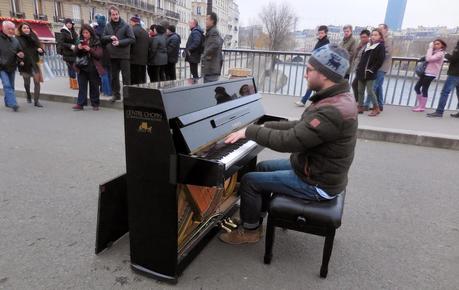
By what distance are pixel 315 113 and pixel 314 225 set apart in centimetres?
81

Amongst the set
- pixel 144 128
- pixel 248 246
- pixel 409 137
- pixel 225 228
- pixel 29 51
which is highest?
pixel 29 51

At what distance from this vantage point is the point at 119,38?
728 centimetres

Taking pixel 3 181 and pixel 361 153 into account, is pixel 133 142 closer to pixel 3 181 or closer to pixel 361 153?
pixel 3 181

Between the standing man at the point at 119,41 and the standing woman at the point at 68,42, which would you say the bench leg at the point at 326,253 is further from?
the standing woman at the point at 68,42

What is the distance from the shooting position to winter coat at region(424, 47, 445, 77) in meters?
7.32

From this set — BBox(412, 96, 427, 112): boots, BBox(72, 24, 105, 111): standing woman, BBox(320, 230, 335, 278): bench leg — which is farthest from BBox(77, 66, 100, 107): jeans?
BBox(412, 96, 427, 112): boots

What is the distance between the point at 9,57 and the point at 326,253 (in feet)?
24.8

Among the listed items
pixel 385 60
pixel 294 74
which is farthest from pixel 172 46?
pixel 385 60

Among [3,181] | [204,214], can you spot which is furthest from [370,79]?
[3,181]

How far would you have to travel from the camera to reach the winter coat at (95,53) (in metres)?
7.19

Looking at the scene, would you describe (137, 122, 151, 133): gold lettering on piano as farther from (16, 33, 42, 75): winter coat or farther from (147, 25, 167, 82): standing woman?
(16, 33, 42, 75): winter coat

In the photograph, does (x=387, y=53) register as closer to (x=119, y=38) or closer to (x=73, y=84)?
(x=119, y=38)

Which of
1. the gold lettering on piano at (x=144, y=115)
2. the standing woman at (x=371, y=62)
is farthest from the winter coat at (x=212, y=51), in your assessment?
the gold lettering on piano at (x=144, y=115)

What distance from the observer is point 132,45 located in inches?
305
